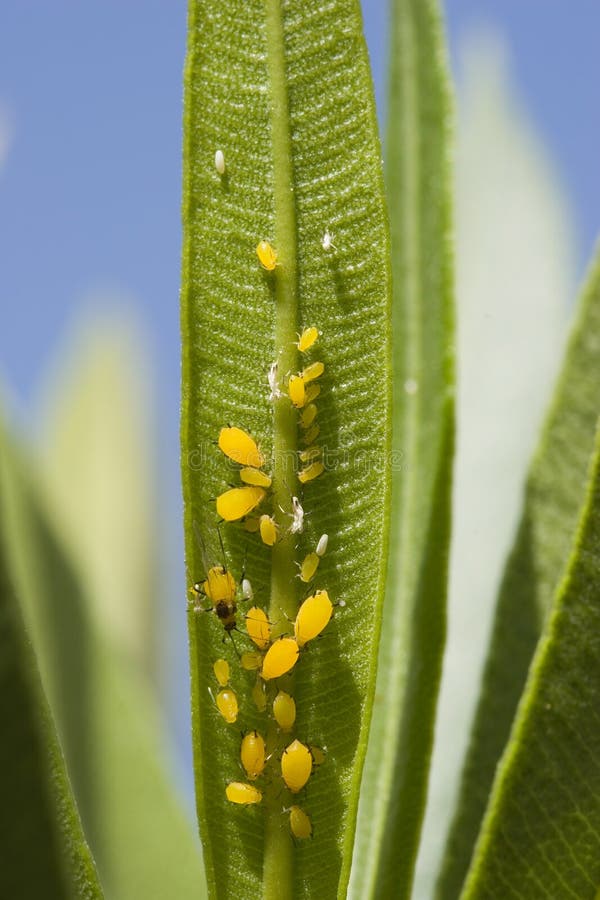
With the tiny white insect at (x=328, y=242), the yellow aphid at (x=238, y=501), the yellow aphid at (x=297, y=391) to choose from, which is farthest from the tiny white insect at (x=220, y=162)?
the yellow aphid at (x=238, y=501)

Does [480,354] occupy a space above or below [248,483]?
below

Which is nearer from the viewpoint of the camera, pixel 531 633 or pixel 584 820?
pixel 584 820

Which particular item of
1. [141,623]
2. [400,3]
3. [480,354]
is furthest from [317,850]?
[141,623]

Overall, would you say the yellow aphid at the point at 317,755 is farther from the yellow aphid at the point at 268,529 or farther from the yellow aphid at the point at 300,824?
the yellow aphid at the point at 268,529

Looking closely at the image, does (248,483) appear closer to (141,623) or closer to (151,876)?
(151,876)

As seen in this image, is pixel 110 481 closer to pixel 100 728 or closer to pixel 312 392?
pixel 100 728

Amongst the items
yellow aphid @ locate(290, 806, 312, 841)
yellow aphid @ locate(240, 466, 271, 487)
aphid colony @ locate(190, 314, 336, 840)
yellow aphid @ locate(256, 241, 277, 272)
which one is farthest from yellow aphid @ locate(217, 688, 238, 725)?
yellow aphid @ locate(256, 241, 277, 272)
